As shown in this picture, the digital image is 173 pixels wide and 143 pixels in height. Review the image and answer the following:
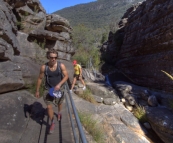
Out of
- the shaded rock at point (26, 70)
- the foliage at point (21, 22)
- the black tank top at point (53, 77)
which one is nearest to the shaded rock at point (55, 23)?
the foliage at point (21, 22)

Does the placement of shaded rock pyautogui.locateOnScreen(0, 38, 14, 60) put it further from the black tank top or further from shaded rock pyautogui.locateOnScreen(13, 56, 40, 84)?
the black tank top

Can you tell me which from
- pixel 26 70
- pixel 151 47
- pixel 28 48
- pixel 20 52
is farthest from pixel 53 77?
pixel 151 47

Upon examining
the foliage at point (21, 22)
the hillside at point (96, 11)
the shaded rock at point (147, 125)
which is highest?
the hillside at point (96, 11)

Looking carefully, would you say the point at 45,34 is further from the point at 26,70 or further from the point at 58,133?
the point at 58,133

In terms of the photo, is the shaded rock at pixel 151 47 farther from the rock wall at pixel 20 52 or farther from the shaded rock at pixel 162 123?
the rock wall at pixel 20 52

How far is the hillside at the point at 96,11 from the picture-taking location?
259 feet

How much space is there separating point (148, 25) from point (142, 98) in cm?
669

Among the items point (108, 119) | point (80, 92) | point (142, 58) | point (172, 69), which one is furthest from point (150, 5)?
point (108, 119)

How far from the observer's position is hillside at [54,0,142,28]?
79012 mm

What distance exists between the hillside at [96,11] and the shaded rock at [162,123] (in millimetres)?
69481

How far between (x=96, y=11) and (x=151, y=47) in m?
86.6

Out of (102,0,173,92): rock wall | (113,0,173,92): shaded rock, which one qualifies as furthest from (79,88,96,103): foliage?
(113,0,173,92): shaded rock

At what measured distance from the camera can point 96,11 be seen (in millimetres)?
92562

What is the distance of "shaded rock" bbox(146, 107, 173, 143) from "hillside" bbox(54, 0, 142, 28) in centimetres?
6948
